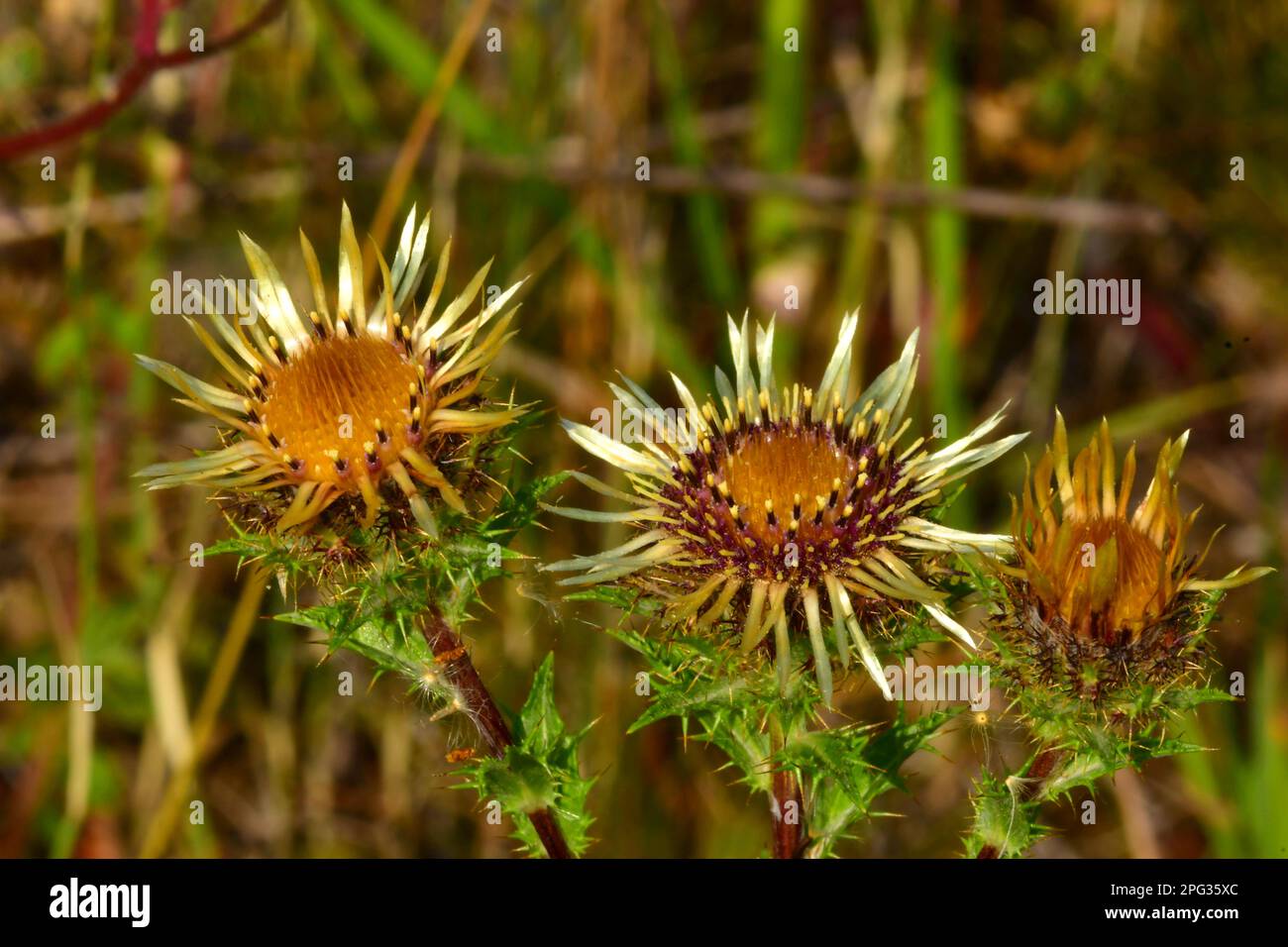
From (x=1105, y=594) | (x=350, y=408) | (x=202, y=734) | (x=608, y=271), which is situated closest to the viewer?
(x=1105, y=594)

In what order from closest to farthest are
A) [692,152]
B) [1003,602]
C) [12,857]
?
[1003,602] → [12,857] → [692,152]

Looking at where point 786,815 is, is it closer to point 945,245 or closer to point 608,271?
point 608,271

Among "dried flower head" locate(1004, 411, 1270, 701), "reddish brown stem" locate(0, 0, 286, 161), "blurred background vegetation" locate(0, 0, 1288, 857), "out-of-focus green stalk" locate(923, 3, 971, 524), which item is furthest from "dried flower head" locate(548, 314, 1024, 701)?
"out-of-focus green stalk" locate(923, 3, 971, 524)

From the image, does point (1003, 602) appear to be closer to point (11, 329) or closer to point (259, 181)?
point (259, 181)

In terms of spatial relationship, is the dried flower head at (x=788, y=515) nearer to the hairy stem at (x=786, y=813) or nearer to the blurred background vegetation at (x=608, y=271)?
the hairy stem at (x=786, y=813)

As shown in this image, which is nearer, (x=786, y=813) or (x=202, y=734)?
(x=786, y=813)

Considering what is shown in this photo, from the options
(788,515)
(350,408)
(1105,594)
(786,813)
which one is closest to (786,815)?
(786,813)
